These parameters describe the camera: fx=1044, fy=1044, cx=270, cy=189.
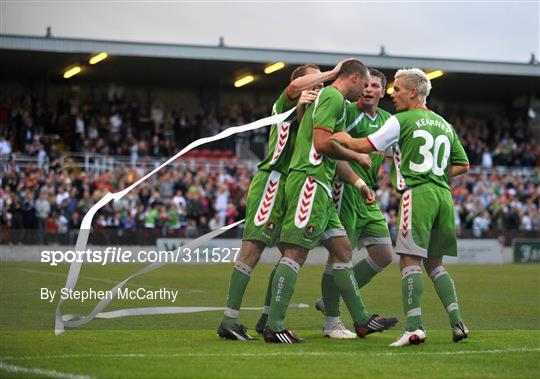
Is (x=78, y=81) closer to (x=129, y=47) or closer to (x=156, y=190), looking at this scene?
(x=129, y=47)

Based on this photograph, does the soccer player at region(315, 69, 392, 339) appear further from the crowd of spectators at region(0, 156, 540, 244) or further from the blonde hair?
the crowd of spectators at region(0, 156, 540, 244)

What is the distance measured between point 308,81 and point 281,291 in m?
2.00

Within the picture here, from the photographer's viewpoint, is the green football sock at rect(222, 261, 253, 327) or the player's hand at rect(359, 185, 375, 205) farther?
the green football sock at rect(222, 261, 253, 327)

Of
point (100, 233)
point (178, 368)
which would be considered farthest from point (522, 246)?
point (178, 368)

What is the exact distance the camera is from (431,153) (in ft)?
31.7

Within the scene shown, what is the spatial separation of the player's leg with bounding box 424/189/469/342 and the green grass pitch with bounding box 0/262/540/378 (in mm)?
207

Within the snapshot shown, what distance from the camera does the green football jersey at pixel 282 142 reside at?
10016mm

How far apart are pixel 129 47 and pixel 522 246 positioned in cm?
1496

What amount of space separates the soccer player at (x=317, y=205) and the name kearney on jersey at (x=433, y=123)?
66 centimetres

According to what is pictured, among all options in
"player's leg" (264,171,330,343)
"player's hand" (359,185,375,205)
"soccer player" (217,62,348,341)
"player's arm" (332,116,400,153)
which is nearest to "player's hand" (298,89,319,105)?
"soccer player" (217,62,348,341)

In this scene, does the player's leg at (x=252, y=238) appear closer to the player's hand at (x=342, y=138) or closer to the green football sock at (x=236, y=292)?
the green football sock at (x=236, y=292)

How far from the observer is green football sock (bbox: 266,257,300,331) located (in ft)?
31.0

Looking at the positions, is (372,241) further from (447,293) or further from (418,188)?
(418,188)

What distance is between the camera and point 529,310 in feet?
49.8
